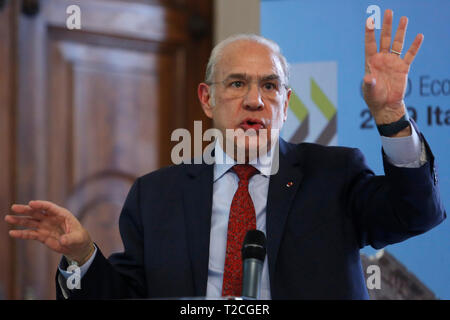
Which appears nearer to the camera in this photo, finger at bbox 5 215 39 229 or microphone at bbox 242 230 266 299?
microphone at bbox 242 230 266 299

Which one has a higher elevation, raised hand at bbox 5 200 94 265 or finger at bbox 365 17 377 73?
finger at bbox 365 17 377 73

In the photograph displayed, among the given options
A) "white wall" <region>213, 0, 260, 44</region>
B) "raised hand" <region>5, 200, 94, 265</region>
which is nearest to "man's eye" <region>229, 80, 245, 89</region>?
"raised hand" <region>5, 200, 94, 265</region>

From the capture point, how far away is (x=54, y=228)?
1956 mm

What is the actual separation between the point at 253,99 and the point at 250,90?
0.16ft

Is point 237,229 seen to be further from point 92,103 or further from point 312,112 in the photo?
point 92,103

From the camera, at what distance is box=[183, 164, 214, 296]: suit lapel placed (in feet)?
6.76

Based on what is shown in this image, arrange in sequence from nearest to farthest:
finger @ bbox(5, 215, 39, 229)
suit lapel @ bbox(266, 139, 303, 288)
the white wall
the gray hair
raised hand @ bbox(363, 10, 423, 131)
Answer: raised hand @ bbox(363, 10, 423, 131) → finger @ bbox(5, 215, 39, 229) → suit lapel @ bbox(266, 139, 303, 288) → the gray hair → the white wall

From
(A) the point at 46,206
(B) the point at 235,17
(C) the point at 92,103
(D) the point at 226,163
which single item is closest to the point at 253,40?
(D) the point at 226,163

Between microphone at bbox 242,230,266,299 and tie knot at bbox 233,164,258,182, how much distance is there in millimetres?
591

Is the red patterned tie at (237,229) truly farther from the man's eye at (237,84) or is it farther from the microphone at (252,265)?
the microphone at (252,265)

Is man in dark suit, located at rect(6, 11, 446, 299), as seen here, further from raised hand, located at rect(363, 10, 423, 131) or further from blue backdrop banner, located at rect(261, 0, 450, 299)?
blue backdrop banner, located at rect(261, 0, 450, 299)

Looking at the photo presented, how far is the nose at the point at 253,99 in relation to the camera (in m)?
2.15

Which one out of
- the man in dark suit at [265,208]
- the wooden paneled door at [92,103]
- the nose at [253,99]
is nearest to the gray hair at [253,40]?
the man in dark suit at [265,208]

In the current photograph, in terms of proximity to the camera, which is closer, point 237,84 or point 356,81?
point 237,84
